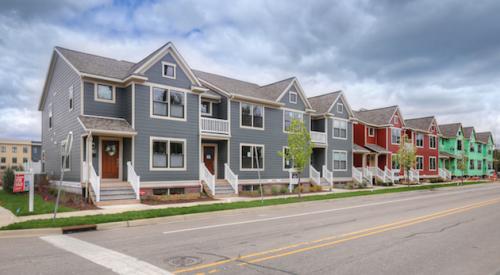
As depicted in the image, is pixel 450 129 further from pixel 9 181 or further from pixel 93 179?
pixel 9 181

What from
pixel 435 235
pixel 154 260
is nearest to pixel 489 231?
pixel 435 235

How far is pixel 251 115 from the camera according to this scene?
1029 inches

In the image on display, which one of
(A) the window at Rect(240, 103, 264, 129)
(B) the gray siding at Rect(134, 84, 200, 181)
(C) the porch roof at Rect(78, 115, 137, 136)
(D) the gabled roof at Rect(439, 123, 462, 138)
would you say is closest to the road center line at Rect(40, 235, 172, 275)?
(C) the porch roof at Rect(78, 115, 137, 136)

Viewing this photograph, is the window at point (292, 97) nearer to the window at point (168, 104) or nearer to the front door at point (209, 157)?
the front door at point (209, 157)

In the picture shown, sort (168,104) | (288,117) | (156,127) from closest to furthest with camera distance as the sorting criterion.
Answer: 1. (156,127)
2. (168,104)
3. (288,117)

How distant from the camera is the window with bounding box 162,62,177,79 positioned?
69.2ft

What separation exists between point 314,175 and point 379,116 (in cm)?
1646

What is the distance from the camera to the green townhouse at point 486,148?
64.6 meters

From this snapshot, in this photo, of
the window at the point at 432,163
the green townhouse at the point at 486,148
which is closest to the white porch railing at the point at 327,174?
the window at the point at 432,163

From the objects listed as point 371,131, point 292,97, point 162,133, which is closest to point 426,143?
point 371,131

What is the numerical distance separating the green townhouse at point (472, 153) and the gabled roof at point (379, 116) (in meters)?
25.3

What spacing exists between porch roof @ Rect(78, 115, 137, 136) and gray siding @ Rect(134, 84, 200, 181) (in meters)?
0.73

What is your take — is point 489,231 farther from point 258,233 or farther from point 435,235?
point 258,233

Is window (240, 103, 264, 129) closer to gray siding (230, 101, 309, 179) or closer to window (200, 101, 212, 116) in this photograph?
gray siding (230, 101, 309, 179)
